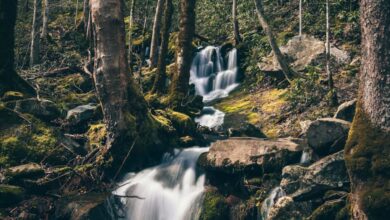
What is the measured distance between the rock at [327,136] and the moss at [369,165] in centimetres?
153

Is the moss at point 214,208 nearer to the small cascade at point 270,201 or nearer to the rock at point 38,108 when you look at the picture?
the small cascade at point 270,201

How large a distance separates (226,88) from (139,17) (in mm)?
16767

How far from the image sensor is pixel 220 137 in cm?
1553

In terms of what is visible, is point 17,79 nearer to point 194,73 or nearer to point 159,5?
point 159,5

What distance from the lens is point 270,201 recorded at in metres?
Answer: 9.23

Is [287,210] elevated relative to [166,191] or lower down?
elevated

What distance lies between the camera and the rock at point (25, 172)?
1030 centimetres

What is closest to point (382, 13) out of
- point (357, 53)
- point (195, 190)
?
point (195, 190)

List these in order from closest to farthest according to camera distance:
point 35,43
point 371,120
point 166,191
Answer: point 371,120
point 166,191
point 35,43

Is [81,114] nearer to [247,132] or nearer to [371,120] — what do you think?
[247,132]

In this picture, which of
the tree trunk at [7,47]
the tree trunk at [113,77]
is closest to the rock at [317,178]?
the tree trunk at [113,77]

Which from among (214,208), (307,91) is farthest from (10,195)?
(307,91)

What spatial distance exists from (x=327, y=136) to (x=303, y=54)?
11756 millimetres

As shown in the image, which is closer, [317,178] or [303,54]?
[317,178]
